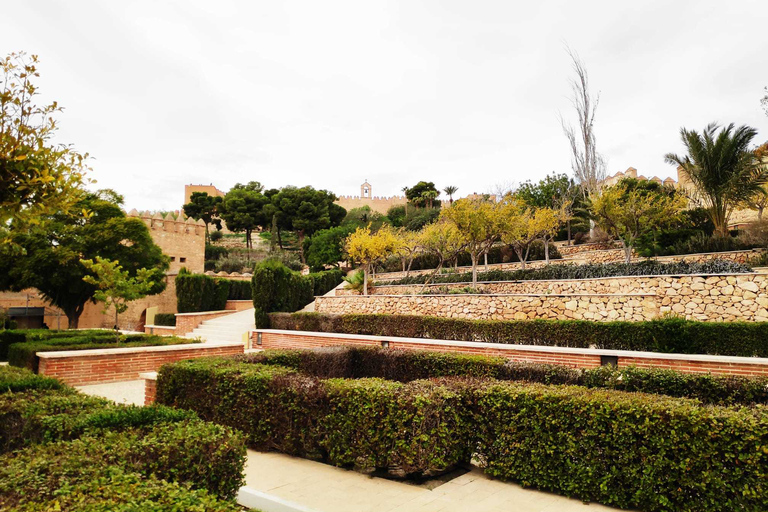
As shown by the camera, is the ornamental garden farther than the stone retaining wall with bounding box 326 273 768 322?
No

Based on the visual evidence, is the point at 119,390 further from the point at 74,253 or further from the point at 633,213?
the point at 633,213

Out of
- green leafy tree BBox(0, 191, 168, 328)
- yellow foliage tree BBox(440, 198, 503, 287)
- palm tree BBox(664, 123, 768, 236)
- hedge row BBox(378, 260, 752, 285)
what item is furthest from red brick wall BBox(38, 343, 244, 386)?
palm tree BBox(664, 123, 768, 236)

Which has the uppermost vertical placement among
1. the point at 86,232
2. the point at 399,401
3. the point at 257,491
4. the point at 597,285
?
the point at 86,232

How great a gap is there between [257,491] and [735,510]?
365cm

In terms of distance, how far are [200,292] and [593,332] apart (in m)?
17.4

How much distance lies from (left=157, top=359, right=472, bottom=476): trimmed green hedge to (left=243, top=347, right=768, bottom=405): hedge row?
52.5 inches

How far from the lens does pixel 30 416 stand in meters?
3.94

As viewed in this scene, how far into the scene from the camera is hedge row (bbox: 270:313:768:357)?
848cm

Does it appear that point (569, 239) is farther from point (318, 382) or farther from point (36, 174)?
point (36, 174)

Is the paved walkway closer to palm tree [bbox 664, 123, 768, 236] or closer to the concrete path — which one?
the concrete path

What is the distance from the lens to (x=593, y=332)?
384 inches

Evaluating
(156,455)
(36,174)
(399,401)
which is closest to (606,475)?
(399,401)

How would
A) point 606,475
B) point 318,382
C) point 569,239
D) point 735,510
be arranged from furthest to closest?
point 569,239 → point 318,382 → point 606,475 → point 735,510

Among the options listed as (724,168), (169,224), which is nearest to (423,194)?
(169,224)
